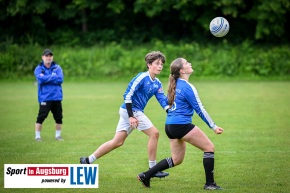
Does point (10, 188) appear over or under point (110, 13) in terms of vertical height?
under

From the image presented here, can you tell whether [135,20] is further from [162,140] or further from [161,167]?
[161,167]

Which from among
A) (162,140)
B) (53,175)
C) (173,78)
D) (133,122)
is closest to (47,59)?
(162,140)

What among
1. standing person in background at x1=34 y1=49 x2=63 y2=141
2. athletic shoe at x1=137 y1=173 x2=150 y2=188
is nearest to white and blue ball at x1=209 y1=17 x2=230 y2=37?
athletic shoe at x1=137 y1=173 x2=150 y2=188

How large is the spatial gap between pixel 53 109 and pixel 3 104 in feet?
26.6

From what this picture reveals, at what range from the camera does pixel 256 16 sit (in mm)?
38031

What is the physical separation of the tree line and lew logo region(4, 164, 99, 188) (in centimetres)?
2973

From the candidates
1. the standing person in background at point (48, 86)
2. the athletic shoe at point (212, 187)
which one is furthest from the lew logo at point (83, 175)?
the standing person in background at point (48, 86)

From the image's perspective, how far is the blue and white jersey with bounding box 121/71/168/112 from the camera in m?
9.71

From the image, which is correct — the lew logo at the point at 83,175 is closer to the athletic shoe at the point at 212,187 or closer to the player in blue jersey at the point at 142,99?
the player in blue jersey at the point at 142,99

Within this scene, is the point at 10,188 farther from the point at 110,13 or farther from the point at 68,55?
the point at 110,13

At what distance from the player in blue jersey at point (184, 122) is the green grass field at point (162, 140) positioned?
40 cm

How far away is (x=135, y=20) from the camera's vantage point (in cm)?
4291

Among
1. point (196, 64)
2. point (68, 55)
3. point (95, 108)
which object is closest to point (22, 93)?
point (95, 108)

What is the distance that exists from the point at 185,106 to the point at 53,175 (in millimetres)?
2016
